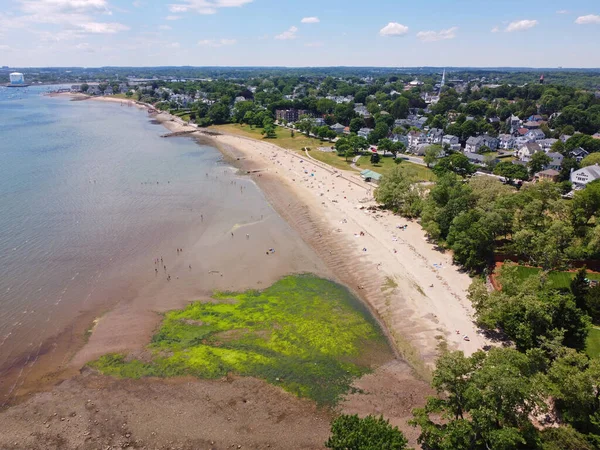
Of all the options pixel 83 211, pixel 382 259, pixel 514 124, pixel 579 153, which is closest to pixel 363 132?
pixel 514 124

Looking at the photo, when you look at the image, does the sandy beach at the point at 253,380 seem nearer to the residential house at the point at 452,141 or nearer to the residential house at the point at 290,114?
the residential house at the point at 452,141

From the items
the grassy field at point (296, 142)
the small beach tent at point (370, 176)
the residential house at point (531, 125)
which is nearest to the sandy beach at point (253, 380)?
the small beach tent at point (370, 176)

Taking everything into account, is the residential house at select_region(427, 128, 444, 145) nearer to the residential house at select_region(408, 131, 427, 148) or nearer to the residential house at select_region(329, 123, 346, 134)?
the residential house at select_region(408, 131, 427, 148)

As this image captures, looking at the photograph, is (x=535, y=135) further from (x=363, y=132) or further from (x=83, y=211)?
(x=83, y=211)

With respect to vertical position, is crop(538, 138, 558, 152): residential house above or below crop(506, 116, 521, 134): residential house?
below

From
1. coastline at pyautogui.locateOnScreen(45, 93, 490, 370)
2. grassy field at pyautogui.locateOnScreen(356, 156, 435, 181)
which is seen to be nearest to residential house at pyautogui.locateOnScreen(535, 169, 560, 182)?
grassy field at pyautogui.locateOnScreen(356, 156, 435, 181)

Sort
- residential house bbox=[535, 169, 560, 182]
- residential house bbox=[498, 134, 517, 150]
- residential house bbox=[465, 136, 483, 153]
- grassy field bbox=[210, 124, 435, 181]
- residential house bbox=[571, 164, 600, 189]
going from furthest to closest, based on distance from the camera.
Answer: residential house bbox=[498, 134, 517, 150] → residential house bbox=[465, 136, 483, 153] → grassy field bbox=[210, 124, 435, 181] → residential house bbox=[535, 169, 560, 182] → residential house bbox=[571, 164, 600, 189]
